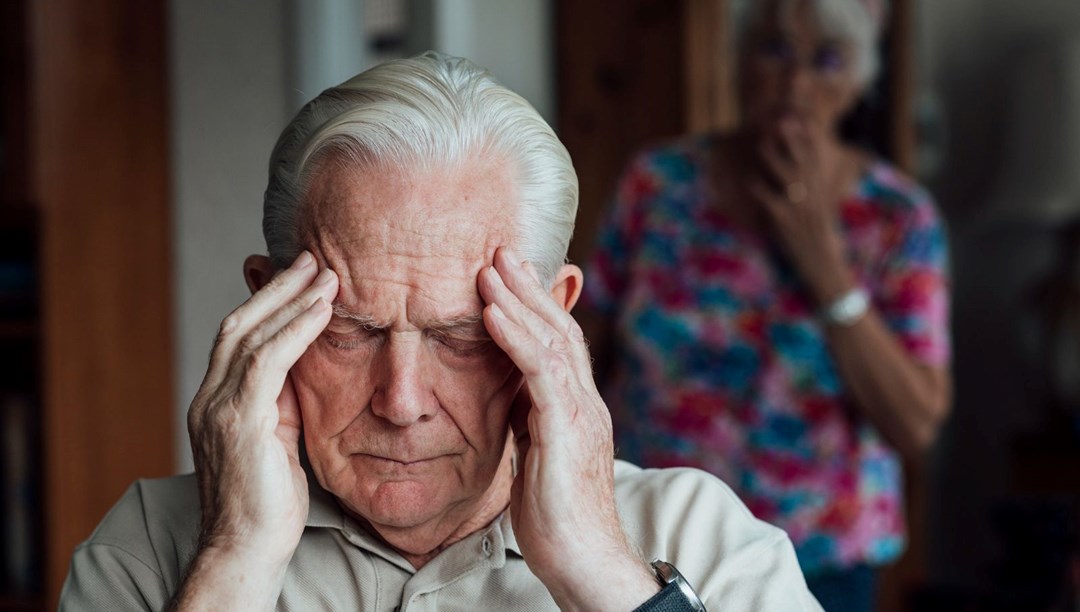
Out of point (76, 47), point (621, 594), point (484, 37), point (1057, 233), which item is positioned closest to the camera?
point (621, 594)

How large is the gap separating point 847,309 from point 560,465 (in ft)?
3.13

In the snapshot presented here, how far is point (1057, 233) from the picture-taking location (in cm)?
379

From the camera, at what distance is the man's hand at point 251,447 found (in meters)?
1.21

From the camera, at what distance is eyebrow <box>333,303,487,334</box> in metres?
1.22

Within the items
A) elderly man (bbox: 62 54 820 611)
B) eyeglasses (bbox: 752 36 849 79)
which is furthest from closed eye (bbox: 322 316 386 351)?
eyeglasses (bbox: 752 36 849 79)

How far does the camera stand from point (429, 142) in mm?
1232

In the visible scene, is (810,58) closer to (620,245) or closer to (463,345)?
(620,245)

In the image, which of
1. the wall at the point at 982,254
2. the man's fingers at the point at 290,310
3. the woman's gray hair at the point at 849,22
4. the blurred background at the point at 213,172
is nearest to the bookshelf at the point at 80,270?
the blurred background at the point at 213,172

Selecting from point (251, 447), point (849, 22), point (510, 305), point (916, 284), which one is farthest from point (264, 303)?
point (849, 22)

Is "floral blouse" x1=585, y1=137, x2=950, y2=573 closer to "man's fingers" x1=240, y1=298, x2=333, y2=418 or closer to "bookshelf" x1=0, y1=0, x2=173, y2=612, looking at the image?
"man's fingers" x1=240, y1=298, x2=333, y2=418

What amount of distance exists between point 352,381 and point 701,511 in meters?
0.43

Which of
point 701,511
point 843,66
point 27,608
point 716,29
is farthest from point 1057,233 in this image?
point 27,608

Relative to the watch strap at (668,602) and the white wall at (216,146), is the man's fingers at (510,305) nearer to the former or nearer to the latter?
the watch strap at (668,602)

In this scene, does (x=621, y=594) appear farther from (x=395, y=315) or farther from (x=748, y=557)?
→ (x=395, y=315)
